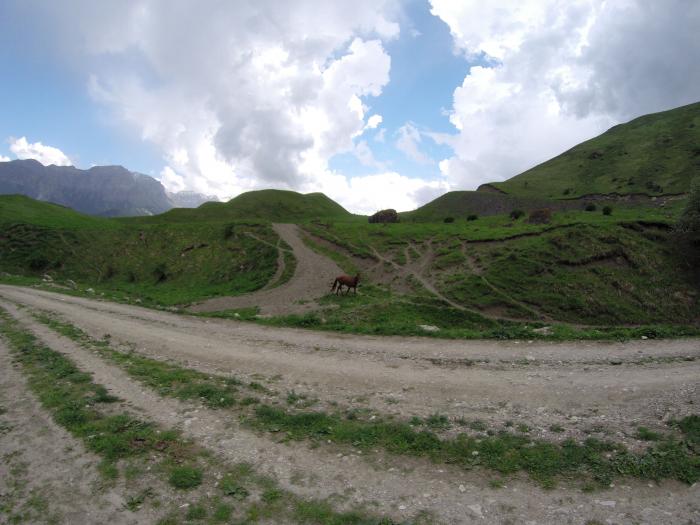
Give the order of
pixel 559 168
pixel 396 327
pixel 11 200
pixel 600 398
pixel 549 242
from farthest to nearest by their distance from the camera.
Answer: pixel 559 168, pixel 11 200, pixel 549 242, pixel 396 327, pixel 600 398

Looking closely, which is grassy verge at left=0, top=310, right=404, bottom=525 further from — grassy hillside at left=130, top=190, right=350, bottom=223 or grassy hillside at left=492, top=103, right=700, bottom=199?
grassy hillside at left=492, top=103, right=700, bottom=199

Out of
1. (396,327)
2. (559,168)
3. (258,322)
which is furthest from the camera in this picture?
(559,168)

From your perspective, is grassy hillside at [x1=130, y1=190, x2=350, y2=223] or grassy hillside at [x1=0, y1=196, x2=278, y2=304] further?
grassy hillside at [x1=130, y1=190, x2=350, y2=223]

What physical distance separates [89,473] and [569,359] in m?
14.4

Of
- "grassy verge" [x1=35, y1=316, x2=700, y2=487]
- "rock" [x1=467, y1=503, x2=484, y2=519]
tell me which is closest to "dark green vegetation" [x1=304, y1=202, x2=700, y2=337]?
"grassy verge" [x1=35, y1=316, x2=700, y2=487]

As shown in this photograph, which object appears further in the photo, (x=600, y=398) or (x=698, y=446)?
(x=600, y=398)

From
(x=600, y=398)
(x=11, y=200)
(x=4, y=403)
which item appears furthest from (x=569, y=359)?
(x=11, y=200)

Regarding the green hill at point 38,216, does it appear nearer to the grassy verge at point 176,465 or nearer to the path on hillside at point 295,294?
the path on hillside at point 295,294

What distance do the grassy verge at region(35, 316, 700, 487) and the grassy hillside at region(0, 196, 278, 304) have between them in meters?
26.4

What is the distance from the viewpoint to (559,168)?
106312mm

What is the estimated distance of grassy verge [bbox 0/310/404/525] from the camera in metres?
5.82

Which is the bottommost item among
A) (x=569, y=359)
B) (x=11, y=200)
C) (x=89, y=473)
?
(x=89, y=473)

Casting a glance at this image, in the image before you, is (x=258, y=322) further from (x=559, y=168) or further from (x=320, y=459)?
(x=559, y=168)

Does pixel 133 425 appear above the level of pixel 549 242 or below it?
below
